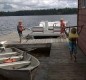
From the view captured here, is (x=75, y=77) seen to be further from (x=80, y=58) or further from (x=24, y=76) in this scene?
(x=80, y=58)

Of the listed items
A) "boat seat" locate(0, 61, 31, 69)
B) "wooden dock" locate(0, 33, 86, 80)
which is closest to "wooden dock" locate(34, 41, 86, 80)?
"wooden dock" locate(0, 33, 86, 80)

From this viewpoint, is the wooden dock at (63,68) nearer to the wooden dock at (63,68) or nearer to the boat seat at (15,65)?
the wooden dock at (63,68)

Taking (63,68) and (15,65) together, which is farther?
(15,65)

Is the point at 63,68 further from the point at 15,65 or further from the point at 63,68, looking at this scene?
the point at 15,65

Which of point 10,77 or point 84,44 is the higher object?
point 84,44

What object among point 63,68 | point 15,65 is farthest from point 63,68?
point 15,65

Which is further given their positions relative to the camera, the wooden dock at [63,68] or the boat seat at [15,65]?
the boat seat at [15,65]

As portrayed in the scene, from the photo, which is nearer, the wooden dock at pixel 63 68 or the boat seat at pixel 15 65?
the wooden dock at pixel 63 68

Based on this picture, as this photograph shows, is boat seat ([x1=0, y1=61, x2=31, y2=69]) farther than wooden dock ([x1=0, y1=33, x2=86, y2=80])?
Yes

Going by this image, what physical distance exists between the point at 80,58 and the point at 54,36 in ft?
36.8

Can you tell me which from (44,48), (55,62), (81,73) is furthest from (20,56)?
(44,48)

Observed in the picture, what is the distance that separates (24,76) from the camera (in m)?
11.3

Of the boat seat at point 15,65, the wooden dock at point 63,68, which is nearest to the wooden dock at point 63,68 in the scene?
the wooden dock at point 63,68

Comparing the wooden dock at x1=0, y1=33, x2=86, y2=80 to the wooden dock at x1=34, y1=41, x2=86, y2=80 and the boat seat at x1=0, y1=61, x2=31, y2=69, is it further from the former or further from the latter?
the boat seat at x1=0, y1=61, x2=31, y2=69
